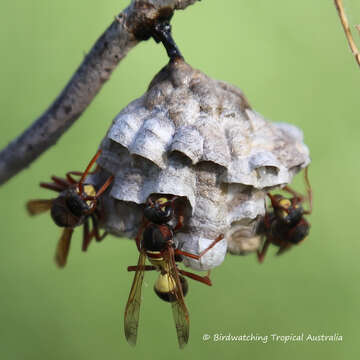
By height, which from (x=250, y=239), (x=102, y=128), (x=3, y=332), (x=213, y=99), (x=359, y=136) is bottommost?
(x=3, y=332)

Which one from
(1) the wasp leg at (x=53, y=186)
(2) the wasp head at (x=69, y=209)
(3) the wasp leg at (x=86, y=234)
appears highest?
(1) the wasp leg at (x=53, y=186)

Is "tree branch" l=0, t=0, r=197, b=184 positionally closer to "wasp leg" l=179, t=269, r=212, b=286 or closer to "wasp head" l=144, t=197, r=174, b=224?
"wasp head" l=144, t=197, r=174, b=224

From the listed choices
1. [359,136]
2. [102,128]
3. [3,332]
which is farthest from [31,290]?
[359,136]

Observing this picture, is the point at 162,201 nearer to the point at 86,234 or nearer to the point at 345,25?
the point at 86,234

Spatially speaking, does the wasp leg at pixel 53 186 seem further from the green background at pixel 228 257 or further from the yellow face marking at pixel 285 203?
the green background at pixel 228 257

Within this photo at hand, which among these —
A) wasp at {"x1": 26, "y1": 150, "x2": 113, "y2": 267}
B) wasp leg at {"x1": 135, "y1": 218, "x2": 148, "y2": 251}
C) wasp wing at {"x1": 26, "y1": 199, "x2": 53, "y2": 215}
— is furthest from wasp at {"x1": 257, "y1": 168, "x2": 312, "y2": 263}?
wasp wing at {"x1": 26, "y1": 199, "x2": 53, "y2": 215}

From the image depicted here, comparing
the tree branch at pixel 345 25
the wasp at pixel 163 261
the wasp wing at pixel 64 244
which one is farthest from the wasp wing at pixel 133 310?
the tree branch at pixel 345 25

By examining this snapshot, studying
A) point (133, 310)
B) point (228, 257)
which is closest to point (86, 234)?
point (133, 310)

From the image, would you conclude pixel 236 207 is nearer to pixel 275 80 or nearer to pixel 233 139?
pixel 233 139
